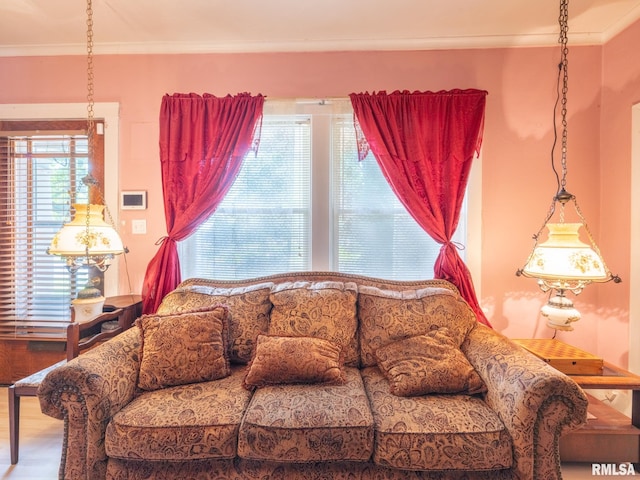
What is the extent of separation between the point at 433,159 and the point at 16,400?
3071mm

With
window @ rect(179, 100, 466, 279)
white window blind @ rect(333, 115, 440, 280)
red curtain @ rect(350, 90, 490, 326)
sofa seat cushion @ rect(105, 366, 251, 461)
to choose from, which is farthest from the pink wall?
sofa seat cushion @ rect(105, 366, 251, 461)

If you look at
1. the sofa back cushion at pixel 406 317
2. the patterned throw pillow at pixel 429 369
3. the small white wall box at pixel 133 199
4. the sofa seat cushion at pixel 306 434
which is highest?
the small white wall box at pixel 133 199

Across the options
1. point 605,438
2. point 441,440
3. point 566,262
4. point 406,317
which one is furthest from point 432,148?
point 605,438

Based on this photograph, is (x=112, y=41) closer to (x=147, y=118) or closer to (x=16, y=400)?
(x=147, y=118)

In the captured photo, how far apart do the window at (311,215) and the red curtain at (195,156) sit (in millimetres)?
164

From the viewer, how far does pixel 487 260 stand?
251 centimetres

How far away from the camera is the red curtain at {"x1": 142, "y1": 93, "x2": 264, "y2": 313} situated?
245 cm

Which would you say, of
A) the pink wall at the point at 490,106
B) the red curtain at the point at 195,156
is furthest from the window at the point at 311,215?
the pink wall at the point at 490,106

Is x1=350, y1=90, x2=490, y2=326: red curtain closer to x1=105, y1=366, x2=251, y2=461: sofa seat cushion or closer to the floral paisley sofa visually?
the floral paisley sofa

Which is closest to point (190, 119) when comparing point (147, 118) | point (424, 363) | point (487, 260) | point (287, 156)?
point (147, 118)

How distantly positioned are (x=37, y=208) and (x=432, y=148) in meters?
3.21

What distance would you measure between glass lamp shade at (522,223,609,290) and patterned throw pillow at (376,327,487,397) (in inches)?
24.9

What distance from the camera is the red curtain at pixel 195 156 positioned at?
2.45 meters

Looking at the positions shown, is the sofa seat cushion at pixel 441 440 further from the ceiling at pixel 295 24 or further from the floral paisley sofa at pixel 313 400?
the ceiling at pixel 295 24
